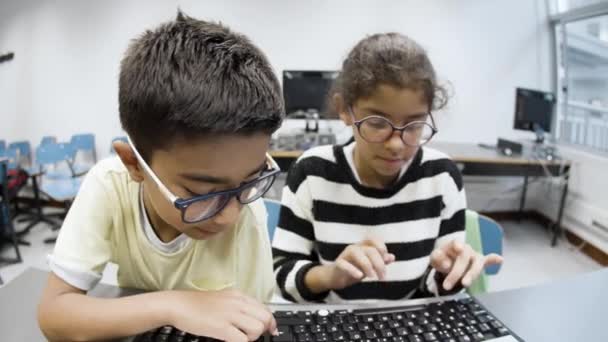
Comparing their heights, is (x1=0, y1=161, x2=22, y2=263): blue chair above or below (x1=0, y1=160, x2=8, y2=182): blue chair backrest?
below

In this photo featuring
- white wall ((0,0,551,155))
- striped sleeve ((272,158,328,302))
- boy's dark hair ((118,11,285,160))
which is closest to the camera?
boy's dark hair ((118,11,285,160))

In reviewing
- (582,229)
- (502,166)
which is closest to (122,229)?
(502,166)

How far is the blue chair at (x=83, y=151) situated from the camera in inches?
143

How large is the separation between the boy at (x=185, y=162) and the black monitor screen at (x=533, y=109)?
320 centimetres

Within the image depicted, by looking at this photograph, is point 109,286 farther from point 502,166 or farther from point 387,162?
point 502,166

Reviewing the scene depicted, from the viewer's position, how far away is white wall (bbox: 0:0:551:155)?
3523 millimetres

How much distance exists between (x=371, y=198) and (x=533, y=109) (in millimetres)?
2881

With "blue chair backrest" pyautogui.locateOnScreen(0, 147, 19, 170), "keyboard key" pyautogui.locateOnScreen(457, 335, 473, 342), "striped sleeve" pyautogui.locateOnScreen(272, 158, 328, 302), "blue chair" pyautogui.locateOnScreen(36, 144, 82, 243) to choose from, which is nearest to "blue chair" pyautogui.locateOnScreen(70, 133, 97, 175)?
"blue chair" pyautogui.locateOnScreen(36, 144, 82, 243)

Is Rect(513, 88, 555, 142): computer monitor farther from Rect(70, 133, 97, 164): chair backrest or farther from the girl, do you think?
Rect(70, 133, 97, 164): chair backrest

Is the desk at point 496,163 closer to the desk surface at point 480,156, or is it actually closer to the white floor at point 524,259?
the desk surface at point 480,156

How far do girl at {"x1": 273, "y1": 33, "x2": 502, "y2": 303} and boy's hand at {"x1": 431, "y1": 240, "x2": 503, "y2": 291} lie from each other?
12 centimetres

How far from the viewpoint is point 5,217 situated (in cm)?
283

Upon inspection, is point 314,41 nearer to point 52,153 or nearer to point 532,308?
point 52,153

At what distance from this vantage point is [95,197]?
2.04 ft
